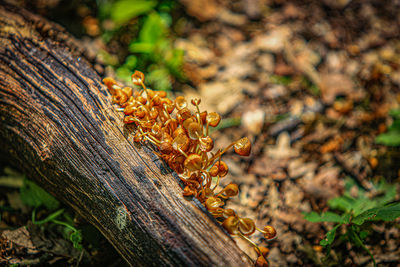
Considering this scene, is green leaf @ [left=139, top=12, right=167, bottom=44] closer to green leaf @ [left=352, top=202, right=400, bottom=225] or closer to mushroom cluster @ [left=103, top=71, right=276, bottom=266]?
mushroom cluster @ [left=103, top=71, right=276, bottom=266]

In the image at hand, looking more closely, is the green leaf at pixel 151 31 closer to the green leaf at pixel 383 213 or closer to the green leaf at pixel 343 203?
the green leaf at pixel 343 203

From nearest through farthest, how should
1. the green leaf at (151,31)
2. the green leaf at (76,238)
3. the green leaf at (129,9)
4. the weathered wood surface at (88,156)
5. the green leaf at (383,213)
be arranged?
the weathered wood surface at (88,156) < the green leaf at (383,213) < the green leaf at (76,238) < the green leaf at (151,31) < the green leaf at (129,9)

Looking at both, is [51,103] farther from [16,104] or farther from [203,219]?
[203,219]

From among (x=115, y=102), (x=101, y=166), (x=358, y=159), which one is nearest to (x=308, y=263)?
(x=358, y=159)

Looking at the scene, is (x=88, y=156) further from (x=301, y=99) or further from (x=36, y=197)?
(x=301, y=99)

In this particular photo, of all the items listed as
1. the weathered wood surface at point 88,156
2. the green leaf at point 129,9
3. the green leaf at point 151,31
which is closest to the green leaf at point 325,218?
the weathered wood surface at point 88,156
